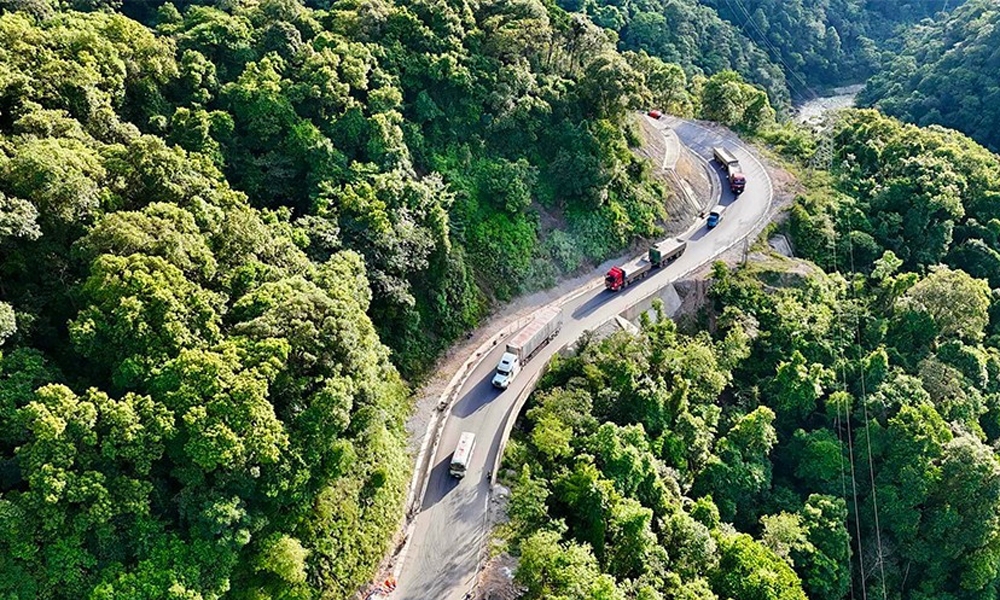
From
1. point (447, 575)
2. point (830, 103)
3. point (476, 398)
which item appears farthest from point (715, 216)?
point (830, 103)

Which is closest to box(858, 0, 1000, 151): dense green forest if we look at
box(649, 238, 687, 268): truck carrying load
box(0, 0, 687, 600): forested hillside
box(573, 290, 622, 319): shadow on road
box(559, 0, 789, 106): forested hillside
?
box(559, 0, 789, 106): forested hillside

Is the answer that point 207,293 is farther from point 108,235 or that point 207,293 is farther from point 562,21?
point 562,21

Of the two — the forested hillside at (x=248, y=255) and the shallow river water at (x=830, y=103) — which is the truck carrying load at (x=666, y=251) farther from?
the shallow river water at (x=830, y=103)

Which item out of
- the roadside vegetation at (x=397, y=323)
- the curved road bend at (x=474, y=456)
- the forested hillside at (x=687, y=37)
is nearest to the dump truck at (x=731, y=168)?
the curved road bend at (x=474, y=456)

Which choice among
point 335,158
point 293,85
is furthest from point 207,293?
point 293,85

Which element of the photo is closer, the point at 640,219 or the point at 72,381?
the point at 72,381

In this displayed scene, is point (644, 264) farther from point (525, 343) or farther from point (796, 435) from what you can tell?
point (796, 435)

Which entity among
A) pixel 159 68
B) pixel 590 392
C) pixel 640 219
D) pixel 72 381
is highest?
pixel 159 68
